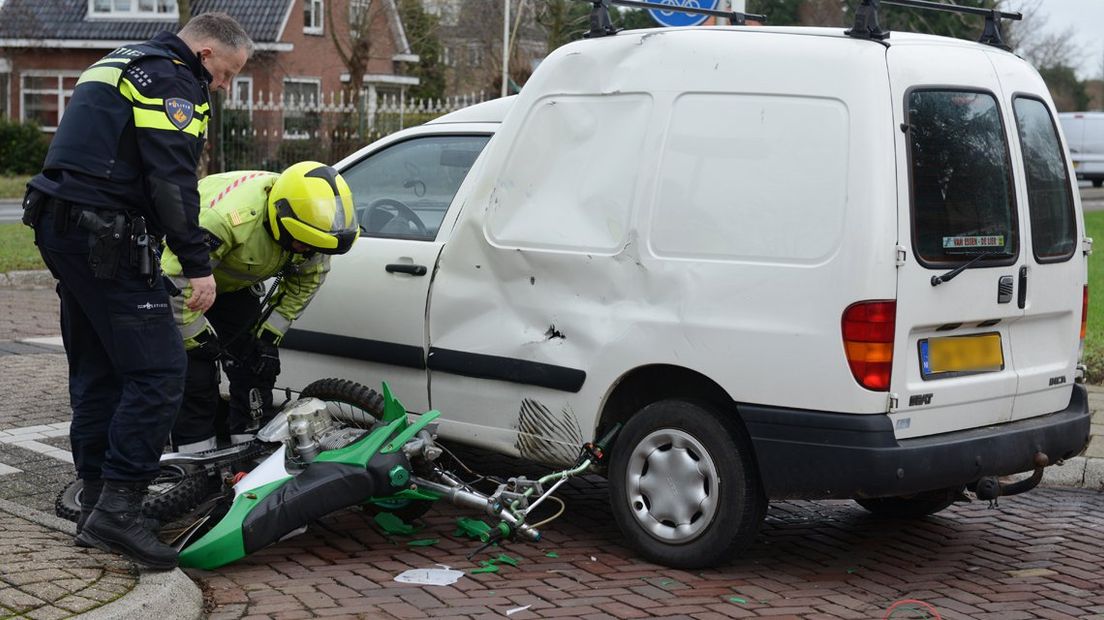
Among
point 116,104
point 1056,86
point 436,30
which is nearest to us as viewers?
point 116,104

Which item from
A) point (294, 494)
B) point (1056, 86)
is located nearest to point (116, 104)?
point (294, 494)

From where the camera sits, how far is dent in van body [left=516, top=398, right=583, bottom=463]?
17.7 feet

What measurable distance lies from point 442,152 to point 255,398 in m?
1.45

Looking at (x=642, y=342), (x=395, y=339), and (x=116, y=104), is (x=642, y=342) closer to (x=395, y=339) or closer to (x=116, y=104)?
(x=395, y=339)

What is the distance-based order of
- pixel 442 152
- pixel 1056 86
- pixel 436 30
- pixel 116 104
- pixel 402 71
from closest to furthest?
pixel 116 104, pixel 442 152, pixel 436 30, pixel 402 71, pixel 1056 86

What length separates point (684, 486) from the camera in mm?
5066

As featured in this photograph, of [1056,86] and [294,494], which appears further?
[1056,86]

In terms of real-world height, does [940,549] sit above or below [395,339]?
below

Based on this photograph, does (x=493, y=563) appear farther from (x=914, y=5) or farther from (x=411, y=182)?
(x=914, y=5)

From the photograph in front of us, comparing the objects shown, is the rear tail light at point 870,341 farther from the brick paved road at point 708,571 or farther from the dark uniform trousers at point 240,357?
the dark uniform trousers at point 240,357

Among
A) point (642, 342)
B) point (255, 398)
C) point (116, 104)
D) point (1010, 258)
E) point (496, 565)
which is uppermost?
point (116, 104)

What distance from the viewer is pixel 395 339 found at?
234 inches

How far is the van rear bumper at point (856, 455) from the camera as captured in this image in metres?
4.66

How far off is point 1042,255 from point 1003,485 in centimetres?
92
